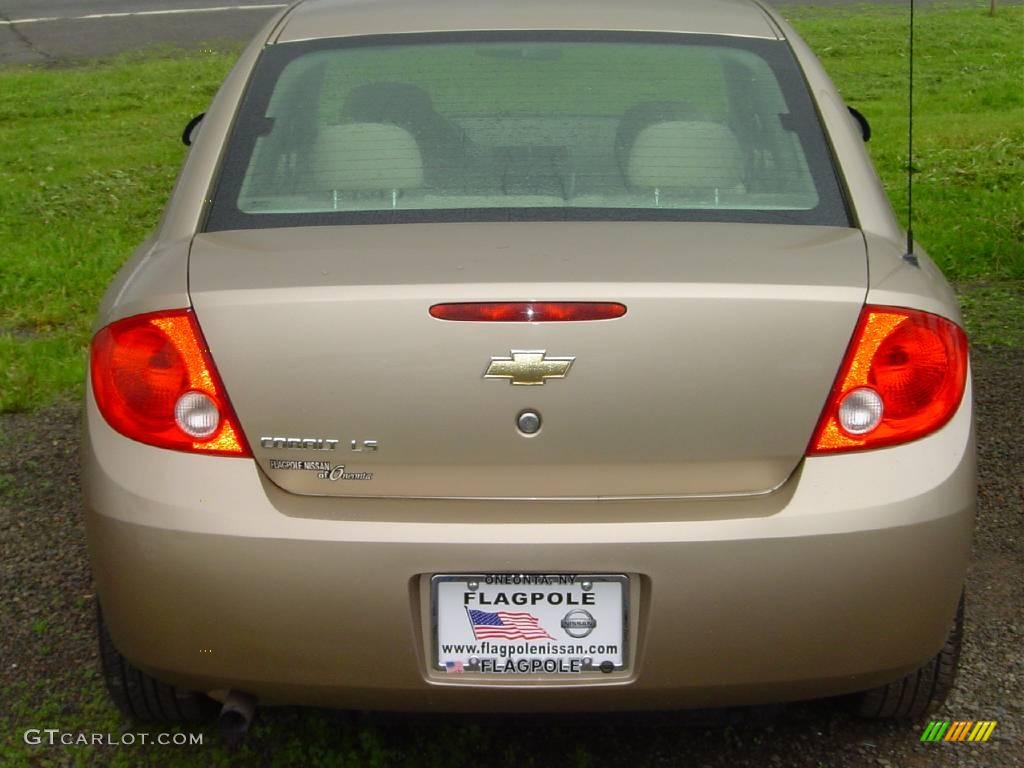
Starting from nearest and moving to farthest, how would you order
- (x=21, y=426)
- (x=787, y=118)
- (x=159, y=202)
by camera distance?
(x=787, y=118) < (x=21, y=426) < (x=159, y=202)

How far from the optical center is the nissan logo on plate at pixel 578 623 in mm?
2479

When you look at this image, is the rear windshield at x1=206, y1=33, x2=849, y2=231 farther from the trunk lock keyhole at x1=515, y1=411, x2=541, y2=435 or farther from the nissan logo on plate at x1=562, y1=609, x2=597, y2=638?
the nissan logo on plate at x1=562, y1=609, x2=597, y2=638

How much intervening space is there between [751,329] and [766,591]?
45cm

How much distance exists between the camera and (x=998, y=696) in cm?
332

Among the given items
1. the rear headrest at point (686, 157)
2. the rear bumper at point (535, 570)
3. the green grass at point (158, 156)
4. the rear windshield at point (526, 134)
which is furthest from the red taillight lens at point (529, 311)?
the green grass at point (158, 156)

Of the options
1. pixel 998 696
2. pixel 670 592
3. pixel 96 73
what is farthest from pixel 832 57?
pixel 670 592

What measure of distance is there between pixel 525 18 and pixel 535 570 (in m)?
1.63

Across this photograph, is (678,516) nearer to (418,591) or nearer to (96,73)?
(418,591)

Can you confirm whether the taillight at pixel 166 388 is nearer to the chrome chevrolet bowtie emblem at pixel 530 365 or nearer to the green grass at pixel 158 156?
the chrome chevrolet bowtie emblem at pixel 530 365

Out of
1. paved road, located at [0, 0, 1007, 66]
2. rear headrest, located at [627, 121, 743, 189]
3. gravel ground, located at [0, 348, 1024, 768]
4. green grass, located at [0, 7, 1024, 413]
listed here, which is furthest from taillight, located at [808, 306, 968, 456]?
paved road, located at [0, 0, 1007, 66]

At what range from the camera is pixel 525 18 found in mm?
3525

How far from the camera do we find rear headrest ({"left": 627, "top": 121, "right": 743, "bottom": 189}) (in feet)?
9.93

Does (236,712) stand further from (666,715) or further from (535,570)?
(666,715)

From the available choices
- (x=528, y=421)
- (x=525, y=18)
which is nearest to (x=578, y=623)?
(x=528, y=421)
